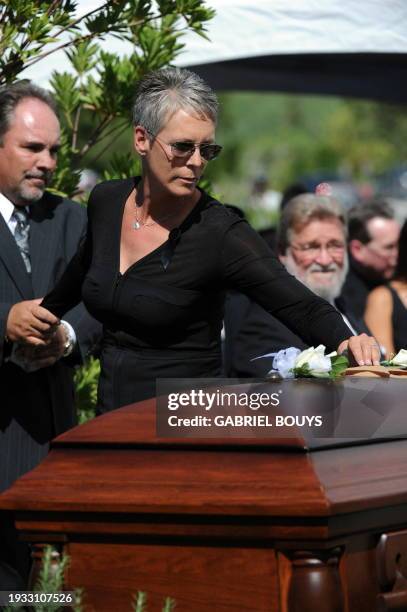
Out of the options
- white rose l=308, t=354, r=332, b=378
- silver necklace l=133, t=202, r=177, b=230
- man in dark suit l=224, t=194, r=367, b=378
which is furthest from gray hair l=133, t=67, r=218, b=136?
man in dark suit l=224, t=194, r=367, b=378

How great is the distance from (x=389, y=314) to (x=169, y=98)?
9.97ft

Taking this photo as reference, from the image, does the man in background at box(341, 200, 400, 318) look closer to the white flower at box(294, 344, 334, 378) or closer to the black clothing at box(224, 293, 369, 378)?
the black clothing at box(224, 293, 369, 378)

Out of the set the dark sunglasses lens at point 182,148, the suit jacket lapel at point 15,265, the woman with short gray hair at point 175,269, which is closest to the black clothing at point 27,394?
the suit jacket lapel at point 15,265

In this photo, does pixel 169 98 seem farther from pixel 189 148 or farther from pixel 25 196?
pixel 25 196

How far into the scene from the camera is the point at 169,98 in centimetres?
370

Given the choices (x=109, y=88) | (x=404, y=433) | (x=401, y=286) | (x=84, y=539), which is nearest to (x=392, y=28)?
(x=401, y=286)

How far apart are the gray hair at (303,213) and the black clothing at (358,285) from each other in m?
2.00

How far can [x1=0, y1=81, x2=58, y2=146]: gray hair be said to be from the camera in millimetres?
4734

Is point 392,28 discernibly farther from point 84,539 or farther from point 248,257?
point 84,539

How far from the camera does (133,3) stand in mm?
5000

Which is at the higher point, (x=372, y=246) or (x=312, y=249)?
(x=372, y=246)

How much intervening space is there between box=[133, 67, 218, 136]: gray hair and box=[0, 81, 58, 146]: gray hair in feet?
3.52

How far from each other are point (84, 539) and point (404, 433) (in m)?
0.86

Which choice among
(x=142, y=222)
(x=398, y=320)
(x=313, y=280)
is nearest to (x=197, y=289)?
(x=142, y=222)
